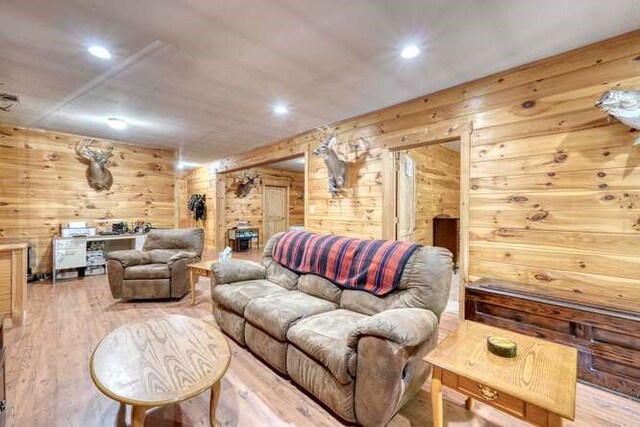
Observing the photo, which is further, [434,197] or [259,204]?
[259,204]

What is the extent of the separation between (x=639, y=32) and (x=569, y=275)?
6.28 feet

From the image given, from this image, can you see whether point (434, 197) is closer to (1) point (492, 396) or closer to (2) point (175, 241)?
(2) point (175, 241)

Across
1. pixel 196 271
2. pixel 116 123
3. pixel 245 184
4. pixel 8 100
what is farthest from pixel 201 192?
pixel 196 271

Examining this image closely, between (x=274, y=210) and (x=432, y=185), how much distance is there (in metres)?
5.20

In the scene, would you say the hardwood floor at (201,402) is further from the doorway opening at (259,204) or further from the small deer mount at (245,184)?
the small deer mount at (245,184)

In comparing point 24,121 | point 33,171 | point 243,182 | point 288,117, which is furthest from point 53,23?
point 243,182

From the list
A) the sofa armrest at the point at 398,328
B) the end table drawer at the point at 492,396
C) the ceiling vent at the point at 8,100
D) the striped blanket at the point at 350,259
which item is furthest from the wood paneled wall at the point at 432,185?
the ceiling vent at the point at 8,100

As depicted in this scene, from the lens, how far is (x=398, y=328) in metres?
1.50

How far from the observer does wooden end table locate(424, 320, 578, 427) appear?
1095mm

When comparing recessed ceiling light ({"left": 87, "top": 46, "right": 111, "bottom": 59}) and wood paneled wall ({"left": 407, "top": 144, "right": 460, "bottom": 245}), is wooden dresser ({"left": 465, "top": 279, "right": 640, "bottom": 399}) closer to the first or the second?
wood paneled wall ({"left": 407, "top": 144, "right": 460, "bottom": 245})

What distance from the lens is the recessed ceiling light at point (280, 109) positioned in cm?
376

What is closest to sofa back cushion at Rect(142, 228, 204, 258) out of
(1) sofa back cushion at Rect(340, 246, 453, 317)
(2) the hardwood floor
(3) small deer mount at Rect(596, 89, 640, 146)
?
(2) the hardwood floor

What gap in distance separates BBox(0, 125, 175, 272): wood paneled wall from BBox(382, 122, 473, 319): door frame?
5037 millimetres

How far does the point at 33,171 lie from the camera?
495cm
